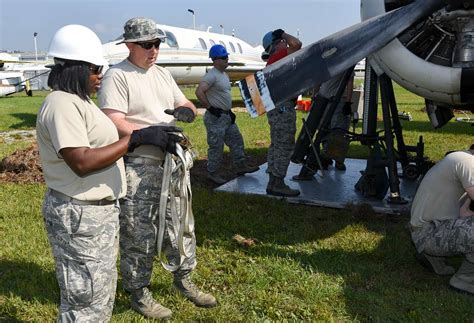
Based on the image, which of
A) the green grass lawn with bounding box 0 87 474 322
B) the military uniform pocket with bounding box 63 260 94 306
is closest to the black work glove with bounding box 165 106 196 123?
the military uniform pocket with bounding box 63 260 94 306

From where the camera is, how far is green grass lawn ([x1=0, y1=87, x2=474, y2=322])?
338cm

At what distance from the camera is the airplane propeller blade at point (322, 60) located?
431 centimetres

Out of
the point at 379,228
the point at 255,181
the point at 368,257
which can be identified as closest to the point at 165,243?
the point at 368,257

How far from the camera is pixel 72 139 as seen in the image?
220 centimetres

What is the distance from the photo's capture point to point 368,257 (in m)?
4.30

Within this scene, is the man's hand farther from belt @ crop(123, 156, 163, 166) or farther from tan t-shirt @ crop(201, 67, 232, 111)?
tan t-shirt @ crop(201, 67, 232, 111)

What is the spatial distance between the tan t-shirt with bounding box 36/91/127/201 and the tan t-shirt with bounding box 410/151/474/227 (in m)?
2.43

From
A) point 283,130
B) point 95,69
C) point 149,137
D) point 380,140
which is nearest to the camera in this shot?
point 95,69

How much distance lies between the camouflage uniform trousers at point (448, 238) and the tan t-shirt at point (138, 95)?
2155 mm

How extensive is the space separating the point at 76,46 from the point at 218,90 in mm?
4714

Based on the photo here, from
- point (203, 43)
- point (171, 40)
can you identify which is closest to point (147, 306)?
point (171, 40)

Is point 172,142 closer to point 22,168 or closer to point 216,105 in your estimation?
point 216,105

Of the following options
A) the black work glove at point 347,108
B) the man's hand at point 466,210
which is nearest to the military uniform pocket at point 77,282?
the man's hand at point 466,210

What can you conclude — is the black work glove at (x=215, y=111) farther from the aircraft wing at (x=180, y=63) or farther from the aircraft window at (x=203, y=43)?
the aircraft window at (x=203, y=43)
